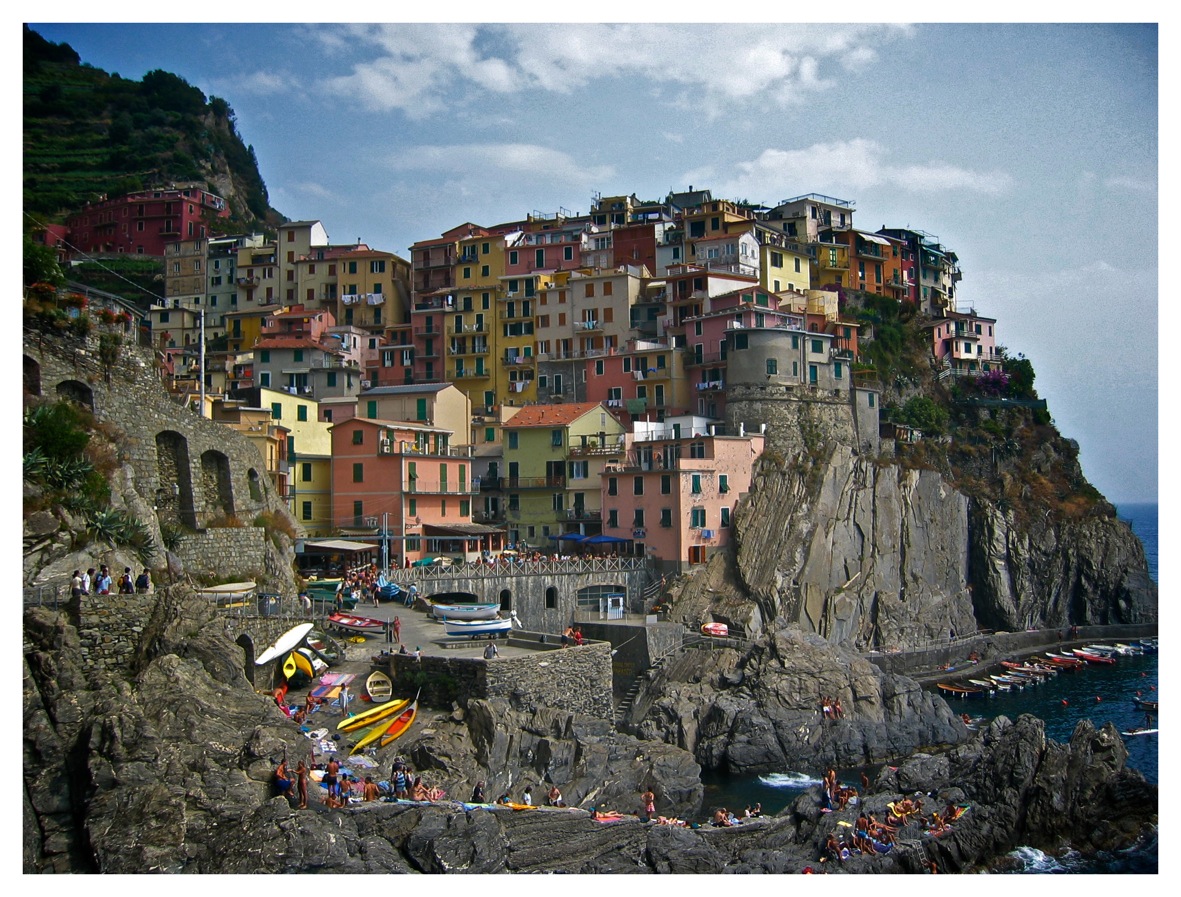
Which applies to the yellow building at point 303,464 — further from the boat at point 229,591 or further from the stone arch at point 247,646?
the stone arch at point 247,646

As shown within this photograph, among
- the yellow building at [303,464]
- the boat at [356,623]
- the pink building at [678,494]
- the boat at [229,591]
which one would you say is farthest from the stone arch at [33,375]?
the pink building at [678,494]

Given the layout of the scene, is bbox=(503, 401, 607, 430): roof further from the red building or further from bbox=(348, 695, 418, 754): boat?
the red building

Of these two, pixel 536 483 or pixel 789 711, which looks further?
pixel 536 483

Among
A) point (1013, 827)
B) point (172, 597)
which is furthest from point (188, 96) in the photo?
point (1013, 827)

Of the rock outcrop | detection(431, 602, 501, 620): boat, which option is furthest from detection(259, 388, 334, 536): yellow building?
the rock outcrop

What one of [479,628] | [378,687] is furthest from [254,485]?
[378,687]

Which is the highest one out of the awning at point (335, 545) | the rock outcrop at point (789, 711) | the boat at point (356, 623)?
the awning at point (335, 545)

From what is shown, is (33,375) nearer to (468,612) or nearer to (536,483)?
(468,612)
